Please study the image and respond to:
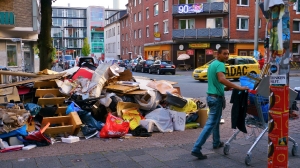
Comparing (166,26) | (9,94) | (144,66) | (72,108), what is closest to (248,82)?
(72,108)

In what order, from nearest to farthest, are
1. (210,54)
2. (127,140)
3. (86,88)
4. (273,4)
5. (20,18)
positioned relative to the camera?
(273,4) → (127,140) → (86,88) → (20,18) → (210,54)

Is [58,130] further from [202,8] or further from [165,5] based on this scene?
[165,5]

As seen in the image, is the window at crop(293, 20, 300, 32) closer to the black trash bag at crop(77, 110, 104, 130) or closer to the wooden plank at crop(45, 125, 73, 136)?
the black trash bag at crop(77, 110, 104, 130)

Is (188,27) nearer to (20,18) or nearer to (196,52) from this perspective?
(196,52)

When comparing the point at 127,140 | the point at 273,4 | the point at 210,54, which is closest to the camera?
the point at 273,4

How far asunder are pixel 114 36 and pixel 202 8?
112ft

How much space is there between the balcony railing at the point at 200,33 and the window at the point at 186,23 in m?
1.34

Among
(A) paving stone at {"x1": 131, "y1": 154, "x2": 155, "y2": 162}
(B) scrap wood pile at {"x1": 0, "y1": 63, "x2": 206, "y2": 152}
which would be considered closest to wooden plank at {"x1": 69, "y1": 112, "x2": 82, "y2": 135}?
(B) scrap wood pile at {"x1": 0, "y1": 63, "x2": 206, "y2": 152}

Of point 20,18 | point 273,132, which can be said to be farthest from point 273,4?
point 20,18

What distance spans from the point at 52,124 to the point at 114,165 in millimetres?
2517

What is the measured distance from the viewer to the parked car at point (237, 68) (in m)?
20.3

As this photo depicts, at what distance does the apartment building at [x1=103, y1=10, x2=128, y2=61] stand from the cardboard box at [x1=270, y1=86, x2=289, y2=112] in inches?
2342

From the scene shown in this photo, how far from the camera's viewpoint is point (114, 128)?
6.81m

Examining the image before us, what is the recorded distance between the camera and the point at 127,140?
655cm
